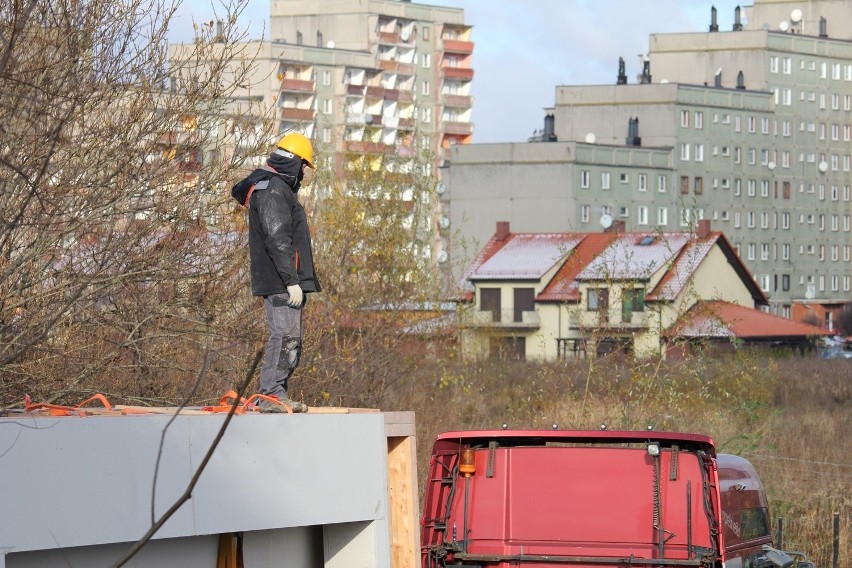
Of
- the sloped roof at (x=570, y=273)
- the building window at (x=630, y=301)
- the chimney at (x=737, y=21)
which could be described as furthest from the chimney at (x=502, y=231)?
Answer: the building window at (x=630, y=301)

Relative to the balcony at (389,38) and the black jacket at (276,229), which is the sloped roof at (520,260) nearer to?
the balcony at (389,38)

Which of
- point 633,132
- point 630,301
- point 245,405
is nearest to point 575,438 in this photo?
point 245,405

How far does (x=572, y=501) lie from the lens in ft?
39.5

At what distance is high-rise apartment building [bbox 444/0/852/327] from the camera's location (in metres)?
107

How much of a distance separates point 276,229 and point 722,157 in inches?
4344

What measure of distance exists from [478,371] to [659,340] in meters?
14.7

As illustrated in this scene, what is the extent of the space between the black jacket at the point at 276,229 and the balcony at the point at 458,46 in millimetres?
140483

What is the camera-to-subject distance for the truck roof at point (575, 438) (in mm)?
11859

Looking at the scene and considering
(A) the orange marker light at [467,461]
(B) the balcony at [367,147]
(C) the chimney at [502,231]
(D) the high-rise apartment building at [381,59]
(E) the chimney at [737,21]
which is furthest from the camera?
(D) the high-rise apartment building at [381,59]

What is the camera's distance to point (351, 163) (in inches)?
1308

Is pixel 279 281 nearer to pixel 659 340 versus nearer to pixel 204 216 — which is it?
pixel 204 216

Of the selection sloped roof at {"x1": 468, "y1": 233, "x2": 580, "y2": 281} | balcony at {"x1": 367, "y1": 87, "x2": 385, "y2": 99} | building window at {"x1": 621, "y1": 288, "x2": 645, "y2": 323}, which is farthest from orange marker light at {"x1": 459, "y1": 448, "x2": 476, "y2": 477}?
balcony at {"x1": 367, "y1": 87, "x2": 385, "y2": 99}

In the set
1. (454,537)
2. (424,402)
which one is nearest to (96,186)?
(454,537)

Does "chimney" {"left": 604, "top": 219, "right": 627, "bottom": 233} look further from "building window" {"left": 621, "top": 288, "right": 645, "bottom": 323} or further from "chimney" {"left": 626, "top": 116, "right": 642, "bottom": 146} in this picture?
"chimney" {"left": 626, "top": 116, "right": 642, "bottom": 146}
